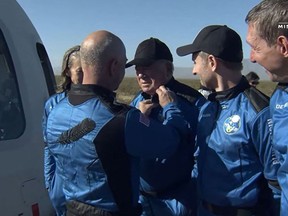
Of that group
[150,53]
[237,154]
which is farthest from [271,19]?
[150,53]

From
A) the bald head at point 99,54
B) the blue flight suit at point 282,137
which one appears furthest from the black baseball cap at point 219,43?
the blue flight suit at point 282,137

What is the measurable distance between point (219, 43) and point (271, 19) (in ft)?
2.32

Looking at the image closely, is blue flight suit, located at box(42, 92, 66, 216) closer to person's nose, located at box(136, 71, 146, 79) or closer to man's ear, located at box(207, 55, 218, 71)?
person's nose, located at box(136, 71, 146, 79)

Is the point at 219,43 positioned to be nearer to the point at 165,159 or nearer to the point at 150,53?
the point at 150,53

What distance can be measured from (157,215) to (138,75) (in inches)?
38.0

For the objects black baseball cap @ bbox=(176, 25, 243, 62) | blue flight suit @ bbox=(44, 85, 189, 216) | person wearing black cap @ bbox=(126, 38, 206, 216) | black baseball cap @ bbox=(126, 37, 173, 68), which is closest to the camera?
blue flight suit @ bbox=(44, 85, 189, 216)

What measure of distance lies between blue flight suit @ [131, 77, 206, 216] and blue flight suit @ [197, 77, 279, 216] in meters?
0.25

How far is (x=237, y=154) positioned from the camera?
2.16 m

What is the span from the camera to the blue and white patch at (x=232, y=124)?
215 cm

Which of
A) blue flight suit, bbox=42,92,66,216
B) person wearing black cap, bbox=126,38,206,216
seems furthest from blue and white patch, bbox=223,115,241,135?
blue flight suit, bbox=42,92,66,216

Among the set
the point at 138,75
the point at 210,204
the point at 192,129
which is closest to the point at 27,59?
the point at 138,75

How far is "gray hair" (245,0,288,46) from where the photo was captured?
1.60 metres

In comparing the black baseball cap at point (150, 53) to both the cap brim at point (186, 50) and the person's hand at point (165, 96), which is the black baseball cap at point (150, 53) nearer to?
the cap brim at point (186, 50)

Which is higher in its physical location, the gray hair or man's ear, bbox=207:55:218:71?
the gray hair
